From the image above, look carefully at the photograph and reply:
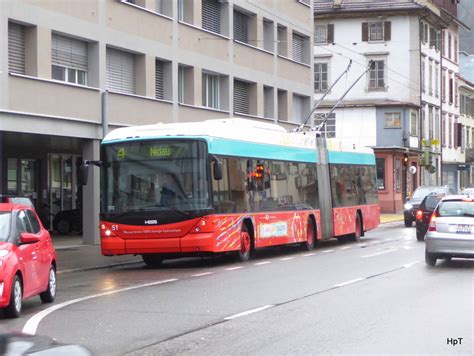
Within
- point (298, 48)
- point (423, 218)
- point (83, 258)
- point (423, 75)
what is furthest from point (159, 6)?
point (423, 75)

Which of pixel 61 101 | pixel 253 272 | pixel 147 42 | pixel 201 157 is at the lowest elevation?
pixel 253 272

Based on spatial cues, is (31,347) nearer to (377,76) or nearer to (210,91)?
(210,91)

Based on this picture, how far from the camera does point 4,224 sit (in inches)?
444

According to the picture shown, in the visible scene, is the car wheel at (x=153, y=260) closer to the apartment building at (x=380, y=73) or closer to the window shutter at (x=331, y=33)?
the apartment building at (x=380, y=73)

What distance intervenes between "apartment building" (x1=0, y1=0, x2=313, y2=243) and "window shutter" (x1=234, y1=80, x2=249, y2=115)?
0.05m

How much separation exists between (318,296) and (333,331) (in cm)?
324

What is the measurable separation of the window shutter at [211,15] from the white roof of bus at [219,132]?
10147mm

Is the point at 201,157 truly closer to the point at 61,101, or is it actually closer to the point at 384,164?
the point at 61,101

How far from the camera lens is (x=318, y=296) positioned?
12719mm

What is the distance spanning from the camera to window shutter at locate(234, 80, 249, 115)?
35.2 meters

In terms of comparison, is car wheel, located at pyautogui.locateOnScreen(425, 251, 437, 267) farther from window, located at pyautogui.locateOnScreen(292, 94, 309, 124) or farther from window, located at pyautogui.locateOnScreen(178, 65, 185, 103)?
window, located at pyautogui.locateOnScreen(292, 94, 309, 124)

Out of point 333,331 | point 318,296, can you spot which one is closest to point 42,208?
point 318,296

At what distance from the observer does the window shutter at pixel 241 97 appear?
35.2 meters

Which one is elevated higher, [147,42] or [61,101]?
[147,42]
